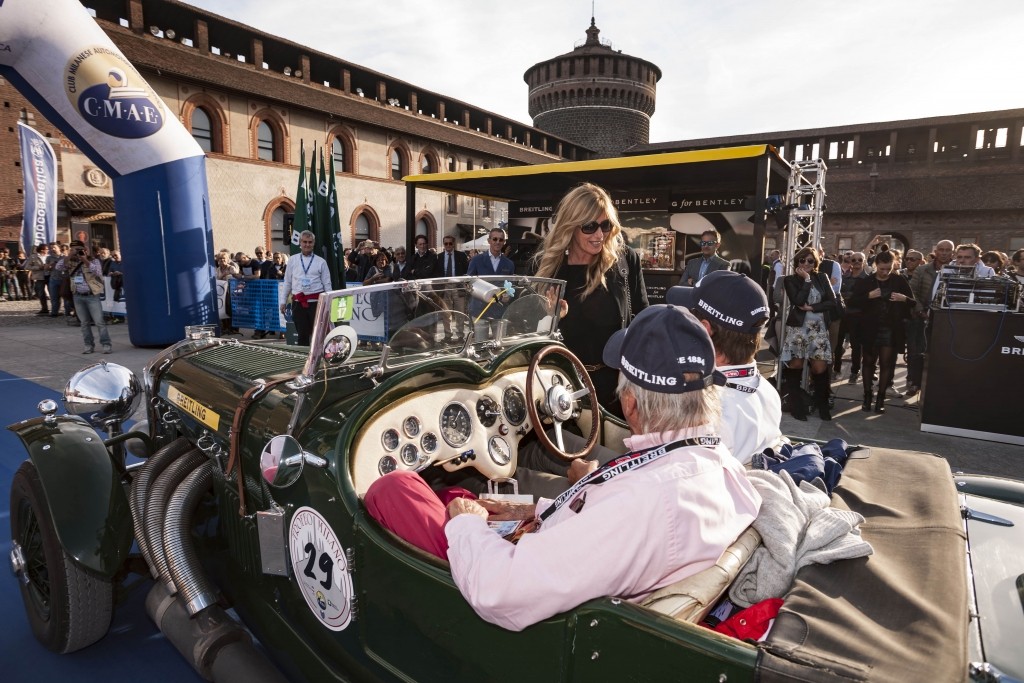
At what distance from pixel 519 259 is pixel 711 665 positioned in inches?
472

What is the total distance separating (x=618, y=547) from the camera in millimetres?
1218

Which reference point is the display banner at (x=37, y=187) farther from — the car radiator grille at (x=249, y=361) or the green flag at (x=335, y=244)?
the car radiator grille at (x=249, y=361)

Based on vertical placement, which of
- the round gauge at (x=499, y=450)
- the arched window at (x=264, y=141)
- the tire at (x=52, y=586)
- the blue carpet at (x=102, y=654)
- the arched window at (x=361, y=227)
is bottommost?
the blue carpet at (x=102, y=654)

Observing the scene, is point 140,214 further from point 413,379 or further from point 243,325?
point 413,379

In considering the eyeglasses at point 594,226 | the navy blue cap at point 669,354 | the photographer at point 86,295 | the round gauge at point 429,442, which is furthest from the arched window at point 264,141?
the navy blue cap at point 669,354

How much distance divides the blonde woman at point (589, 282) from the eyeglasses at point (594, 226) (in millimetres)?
33

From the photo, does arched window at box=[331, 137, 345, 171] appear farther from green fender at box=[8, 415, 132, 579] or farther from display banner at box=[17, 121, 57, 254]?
green fender at box=[8, 415, 132, 579]

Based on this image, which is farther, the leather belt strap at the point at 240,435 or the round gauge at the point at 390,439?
the leather belt strap at the point at 240,435

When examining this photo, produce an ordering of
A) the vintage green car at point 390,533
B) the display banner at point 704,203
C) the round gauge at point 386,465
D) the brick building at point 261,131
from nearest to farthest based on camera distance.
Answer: the vintage green car at point 390,533
the round gauge at point 386,465
the display banner at point 704,203
the brick building at point 261,131

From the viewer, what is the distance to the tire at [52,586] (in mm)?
2342

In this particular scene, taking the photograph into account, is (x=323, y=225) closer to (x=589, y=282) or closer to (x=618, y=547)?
(x=589, y=282)

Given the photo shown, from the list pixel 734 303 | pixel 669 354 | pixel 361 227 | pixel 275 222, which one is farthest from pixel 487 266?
pixel 361 227

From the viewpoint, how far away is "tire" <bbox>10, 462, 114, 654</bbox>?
2342 millimetres

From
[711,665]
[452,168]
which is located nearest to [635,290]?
[711,665]
